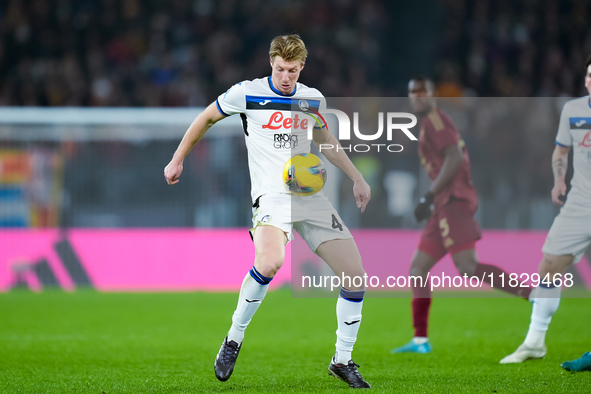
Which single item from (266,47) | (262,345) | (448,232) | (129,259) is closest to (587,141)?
(448,232)

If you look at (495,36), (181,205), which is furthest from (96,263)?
(495,36)

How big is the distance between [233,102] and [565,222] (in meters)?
2.78

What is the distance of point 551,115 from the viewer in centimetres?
1225

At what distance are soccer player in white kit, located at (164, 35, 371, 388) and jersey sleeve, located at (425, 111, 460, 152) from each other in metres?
2.11

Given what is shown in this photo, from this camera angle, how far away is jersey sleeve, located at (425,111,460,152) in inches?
296

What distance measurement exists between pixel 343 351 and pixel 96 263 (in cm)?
827

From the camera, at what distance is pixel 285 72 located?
547cm

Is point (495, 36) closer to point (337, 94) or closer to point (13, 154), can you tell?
point (337, 94)

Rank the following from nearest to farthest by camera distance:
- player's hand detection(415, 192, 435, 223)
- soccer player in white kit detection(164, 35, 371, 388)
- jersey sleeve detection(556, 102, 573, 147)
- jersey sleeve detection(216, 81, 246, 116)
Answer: soccer player in white kit detection(164, 35, 371, 388)
jersey sleeve detection(216, 81, 246, 116)
jersey sleeve detection(556, 102, 573, 147)
player's hand detection(415, 192, 435, 223)

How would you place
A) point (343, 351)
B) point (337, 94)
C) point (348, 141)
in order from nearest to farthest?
1. point (343, 351)
2. point (348, 141)
3. point (337, 94)

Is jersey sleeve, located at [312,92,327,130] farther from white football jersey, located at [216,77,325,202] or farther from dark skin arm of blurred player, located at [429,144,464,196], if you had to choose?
dark skin arm of blurred player, located at [429,144,464,196]

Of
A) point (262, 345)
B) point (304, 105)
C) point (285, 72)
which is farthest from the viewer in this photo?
point (262, 345)

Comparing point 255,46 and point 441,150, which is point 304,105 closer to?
point 441,150

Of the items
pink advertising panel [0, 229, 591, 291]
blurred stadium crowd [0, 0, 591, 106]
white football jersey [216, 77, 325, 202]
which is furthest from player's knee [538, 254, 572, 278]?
blurred stadium crowd [0, 0, 591, 106]
